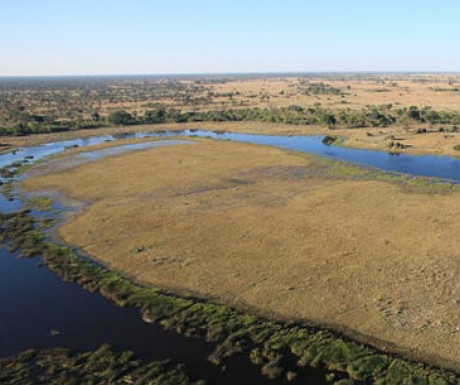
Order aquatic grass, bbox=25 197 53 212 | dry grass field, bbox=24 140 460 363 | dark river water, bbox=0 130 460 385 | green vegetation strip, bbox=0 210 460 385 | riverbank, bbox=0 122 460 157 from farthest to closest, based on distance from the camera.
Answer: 1. riverbank, bbox=0 122 460 157
2. aquatic grass, bbox=25 197 53 212
3. dry grass field, bbox=24 140 460 363
4. dark river water, bbox=0 130 460 385
5. green vegetation strip, bbox=0 210 460 385

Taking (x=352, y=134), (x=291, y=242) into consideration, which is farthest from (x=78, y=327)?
(x=352, y=134)

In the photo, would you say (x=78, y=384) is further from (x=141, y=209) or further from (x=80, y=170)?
(x=80, y=170)

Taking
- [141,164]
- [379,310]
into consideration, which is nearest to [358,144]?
[141,164]

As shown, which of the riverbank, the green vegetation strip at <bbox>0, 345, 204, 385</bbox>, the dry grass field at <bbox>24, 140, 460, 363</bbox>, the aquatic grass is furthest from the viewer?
the riverbank

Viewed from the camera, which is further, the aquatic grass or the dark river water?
the aquatic grass

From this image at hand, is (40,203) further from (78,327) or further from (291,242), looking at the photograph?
(291,242)

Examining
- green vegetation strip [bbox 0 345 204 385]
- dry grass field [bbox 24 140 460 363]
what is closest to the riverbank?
dry grass field [bbox 24 140 460 363]

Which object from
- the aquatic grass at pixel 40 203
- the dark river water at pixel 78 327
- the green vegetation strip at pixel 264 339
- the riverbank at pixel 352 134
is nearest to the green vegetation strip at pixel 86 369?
the dark river water at pixel 78 327

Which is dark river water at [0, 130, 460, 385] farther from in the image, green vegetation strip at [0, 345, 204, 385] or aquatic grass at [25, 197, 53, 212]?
aquatic grass at [25, 197, 53, 212]
